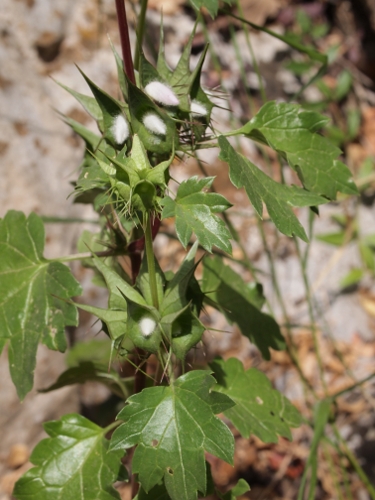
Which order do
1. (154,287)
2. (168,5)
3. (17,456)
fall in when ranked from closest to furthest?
(154,287), (17,456), (168,5)

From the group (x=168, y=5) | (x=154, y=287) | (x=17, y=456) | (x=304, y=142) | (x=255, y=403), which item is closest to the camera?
(x=154, y=287)

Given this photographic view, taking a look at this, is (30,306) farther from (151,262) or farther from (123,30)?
(123,30)

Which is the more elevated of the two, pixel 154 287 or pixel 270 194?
pixel 270 194

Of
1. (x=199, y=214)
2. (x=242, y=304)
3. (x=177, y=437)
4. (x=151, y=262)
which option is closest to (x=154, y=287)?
(x=151, y=262)

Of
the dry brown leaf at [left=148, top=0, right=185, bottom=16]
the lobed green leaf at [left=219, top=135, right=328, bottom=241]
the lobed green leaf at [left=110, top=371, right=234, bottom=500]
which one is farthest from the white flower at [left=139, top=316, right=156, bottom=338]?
the dry brown leaf at [left=148, top=0, right=185, bottom=16]

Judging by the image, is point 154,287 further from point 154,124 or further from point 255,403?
point 255,403

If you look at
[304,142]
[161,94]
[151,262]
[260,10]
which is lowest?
[151,262]

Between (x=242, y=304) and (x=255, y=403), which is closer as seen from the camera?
(x=255, y=403)

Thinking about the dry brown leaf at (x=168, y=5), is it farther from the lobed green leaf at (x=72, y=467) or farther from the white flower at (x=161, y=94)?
the lobed green leaf at (x=72, y=467)
